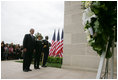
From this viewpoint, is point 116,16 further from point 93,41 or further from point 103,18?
point 93,41

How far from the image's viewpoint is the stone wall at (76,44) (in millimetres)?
4562

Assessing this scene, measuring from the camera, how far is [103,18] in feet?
4.04

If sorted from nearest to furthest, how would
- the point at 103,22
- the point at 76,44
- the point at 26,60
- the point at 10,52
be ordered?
the point at 103,22 → the point at 26,60 → the point at 76,44 → the point at 10,52

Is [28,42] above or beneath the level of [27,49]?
above

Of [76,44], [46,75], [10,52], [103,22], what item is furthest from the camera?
[10,52]

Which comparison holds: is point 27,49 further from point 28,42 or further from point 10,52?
point 10,52

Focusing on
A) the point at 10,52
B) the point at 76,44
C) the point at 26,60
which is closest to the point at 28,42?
the point at 26,60

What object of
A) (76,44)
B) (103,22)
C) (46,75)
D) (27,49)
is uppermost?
(103,22)

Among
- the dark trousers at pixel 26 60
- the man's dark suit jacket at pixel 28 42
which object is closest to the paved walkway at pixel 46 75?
the dark trousers at pixel 26 60

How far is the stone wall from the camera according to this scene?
4.56 m

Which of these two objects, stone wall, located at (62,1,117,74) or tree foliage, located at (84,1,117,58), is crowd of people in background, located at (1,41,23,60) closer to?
stone wall, located at (62,1,117,74)

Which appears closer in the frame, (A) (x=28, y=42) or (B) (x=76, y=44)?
(A) (x=28, y=42)

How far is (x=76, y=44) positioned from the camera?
4.93 metres

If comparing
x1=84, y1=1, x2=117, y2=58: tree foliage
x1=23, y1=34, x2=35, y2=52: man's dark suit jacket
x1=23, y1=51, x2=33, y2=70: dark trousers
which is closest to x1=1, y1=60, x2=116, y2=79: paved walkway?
x1=23, y1=51, x2=33, y2=70: dark trousers
